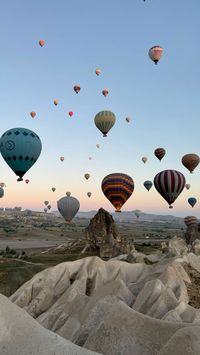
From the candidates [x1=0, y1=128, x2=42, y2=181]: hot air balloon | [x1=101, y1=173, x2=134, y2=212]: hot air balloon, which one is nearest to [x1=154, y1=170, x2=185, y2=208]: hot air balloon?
[x1=101, y1=173, x2=134, y2=212]: hot air balloon

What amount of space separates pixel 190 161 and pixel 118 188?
79.1ft

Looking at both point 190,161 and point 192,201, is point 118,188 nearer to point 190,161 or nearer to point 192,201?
point 190,161

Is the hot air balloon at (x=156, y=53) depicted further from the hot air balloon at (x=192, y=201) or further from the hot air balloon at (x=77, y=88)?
the hot air balloon at (x=192, y=201)

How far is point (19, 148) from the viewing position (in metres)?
50.5

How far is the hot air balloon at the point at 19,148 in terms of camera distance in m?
50.6

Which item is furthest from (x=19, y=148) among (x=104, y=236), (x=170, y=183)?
(x=104, y=236)

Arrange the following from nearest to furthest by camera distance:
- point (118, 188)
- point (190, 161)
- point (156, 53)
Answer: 1. point (118, 188)
2. point (156, 53)
3. point (190, 161)

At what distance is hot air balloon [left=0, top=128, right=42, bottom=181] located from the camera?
1991 inches

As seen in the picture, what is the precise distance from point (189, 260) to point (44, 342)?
34.6m

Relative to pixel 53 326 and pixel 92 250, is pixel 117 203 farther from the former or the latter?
pixel 53 326

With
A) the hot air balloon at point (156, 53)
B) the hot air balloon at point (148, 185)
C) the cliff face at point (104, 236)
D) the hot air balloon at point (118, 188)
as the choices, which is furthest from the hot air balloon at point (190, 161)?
the hot air balloon at point (148, 185)

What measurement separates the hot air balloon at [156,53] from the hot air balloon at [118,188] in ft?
72.9

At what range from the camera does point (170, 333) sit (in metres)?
13.2

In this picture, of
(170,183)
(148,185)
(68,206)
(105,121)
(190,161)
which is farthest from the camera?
(148,185)
